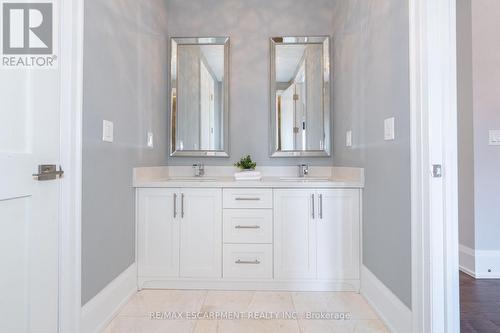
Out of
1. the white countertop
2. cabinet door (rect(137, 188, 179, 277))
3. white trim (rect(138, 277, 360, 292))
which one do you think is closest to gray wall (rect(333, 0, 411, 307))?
the white countertop

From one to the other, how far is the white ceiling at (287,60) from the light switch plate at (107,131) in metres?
1.57

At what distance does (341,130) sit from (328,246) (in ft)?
3.36

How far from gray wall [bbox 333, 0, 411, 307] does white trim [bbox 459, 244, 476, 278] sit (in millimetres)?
1061

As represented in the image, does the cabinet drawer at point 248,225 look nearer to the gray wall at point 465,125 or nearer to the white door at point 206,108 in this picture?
the white door at point 206,108

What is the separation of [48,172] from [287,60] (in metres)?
2.12

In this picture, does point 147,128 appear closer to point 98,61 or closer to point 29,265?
point 98,61

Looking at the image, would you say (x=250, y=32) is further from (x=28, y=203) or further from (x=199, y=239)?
(x=28, y=203)

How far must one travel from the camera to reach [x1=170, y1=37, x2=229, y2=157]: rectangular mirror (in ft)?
8.19

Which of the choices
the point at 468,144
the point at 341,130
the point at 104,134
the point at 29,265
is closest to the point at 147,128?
the point at 104,134

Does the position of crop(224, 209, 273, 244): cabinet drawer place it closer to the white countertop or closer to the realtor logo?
the white countertop

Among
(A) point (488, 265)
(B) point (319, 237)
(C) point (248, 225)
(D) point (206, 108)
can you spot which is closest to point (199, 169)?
(D) point (206, 108)

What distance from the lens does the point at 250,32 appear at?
8.17ft

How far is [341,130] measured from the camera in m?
2.30

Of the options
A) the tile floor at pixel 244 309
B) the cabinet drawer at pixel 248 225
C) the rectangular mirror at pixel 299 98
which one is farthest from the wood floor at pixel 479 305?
the rectangular mirror at pixel 299 98
